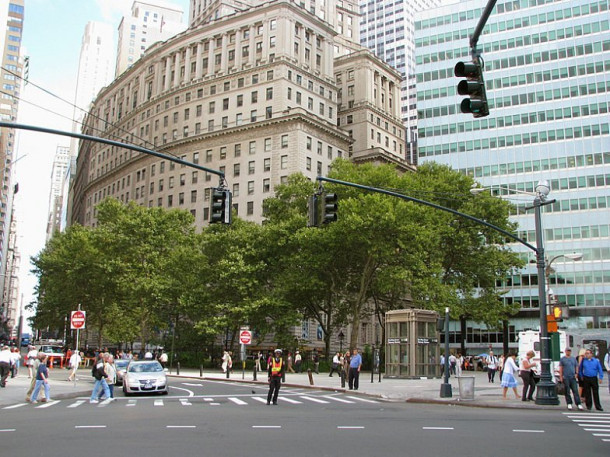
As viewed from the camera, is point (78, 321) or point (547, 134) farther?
point (547, 134)

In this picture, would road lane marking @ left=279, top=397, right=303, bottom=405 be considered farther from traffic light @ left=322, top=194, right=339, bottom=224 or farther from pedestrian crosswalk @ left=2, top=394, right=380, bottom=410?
traffic light @ left=322, top=194, right=339, bottom=224

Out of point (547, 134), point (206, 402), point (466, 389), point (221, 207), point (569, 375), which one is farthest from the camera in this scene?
point (547, 134)

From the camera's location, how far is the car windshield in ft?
85.3

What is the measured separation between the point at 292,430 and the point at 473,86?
322 inches

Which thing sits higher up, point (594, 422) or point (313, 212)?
point (313, 212)

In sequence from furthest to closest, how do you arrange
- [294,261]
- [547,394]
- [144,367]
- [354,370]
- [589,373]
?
[294,261], [354,370], [144,367], [547,394], [589,373]

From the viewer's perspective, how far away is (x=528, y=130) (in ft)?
265

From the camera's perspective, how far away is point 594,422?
15875 millimetres

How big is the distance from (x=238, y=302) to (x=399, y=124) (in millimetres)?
59959

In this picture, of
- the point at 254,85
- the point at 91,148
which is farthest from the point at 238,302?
the point at 91,148

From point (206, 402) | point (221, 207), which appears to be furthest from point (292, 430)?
point (206, 402)

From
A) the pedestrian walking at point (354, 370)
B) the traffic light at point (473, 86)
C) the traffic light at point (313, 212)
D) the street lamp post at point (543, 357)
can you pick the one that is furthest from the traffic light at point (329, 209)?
the pedestrian walking at point (354, 370)

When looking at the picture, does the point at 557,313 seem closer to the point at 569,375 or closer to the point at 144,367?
the point at 569,375

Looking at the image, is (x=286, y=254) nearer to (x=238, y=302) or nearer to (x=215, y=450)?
(x=238, y=302)
